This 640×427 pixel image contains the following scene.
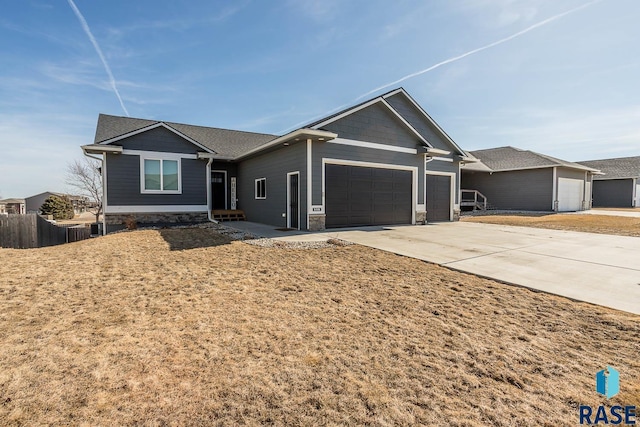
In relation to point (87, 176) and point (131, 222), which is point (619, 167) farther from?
point (87, 176)

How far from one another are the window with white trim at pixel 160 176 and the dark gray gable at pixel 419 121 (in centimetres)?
1110

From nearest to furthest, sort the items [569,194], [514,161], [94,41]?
[94,41] → [569,194] → [514,161]

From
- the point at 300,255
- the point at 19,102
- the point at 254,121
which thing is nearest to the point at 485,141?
the point at 254,121

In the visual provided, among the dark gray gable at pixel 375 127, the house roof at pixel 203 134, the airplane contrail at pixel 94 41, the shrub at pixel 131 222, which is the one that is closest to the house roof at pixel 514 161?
the dark gray gable at pixel 375 127

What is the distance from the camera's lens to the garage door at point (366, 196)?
10.9 m

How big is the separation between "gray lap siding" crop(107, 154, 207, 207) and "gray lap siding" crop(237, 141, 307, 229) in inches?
83.0

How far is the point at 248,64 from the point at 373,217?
9.07 metres

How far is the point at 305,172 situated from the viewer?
33.0 ft

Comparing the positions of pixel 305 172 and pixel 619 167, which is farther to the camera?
pixel 619 167

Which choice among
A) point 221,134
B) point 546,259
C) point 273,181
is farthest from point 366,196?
point 221,134

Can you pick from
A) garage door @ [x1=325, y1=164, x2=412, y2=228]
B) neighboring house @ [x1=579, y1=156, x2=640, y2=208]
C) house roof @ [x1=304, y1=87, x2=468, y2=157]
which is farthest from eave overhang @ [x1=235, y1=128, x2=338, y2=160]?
neighboring house @ [x1=579, y1=156, x2=640, y2=208]

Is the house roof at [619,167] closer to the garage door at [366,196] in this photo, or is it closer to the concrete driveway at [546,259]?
the concrete driveway at [546,259]

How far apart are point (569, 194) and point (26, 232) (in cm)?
3273

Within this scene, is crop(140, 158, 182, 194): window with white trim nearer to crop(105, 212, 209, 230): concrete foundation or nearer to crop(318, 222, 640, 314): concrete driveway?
crop(105, 212, 209, 230): concrete foundation
